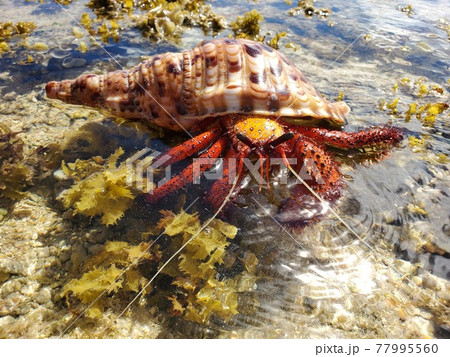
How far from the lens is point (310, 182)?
9.77 feet

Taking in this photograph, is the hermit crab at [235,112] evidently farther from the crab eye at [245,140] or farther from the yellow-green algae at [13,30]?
the yellow-green algae at [13,30]

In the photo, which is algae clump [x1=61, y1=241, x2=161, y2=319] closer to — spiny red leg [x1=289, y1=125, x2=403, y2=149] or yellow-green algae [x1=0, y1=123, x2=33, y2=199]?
yellow-green algae [x1=0, y1=123, x2=33, y2=199]

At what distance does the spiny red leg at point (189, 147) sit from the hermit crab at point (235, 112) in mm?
10

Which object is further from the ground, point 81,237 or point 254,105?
point 254,105

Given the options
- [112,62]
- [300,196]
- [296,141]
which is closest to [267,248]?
[300,196]

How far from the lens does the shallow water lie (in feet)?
7.14

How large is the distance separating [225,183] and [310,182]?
33.1 inches

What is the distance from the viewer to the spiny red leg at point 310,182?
285cm

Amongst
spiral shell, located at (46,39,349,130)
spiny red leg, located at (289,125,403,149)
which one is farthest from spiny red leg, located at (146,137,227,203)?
spiny red leg, located at (289,125,403,149)

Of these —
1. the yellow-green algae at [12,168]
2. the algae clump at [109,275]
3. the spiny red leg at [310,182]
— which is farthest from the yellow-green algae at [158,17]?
the algae clump at [109,275]

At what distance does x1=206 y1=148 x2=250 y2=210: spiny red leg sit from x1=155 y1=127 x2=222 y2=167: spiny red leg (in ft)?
1.28
